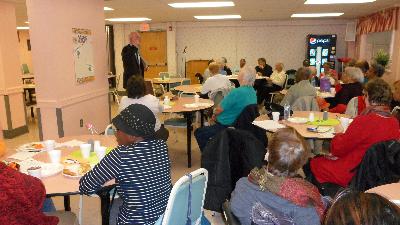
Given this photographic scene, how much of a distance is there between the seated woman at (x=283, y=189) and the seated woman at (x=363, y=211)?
63cm

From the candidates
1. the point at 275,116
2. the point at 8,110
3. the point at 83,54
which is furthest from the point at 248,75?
the point at 8,110

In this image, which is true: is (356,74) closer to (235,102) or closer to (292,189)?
(235,102)

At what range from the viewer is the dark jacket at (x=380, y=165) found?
234cm

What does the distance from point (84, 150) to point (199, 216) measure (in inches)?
39.1

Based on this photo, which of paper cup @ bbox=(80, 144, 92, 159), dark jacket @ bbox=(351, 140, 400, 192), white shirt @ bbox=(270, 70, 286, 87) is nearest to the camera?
dark jacket @ bbox=(351, 140, 400, 192)

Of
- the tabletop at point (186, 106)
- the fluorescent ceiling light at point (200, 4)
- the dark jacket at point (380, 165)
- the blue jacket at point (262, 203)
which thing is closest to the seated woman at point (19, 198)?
the blue jacket at point (262, 203)

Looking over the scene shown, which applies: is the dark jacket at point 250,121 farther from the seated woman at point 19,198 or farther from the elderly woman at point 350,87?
the seated woman at point 19,198

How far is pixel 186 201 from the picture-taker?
1.83 metres

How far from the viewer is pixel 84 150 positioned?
8.16 feet

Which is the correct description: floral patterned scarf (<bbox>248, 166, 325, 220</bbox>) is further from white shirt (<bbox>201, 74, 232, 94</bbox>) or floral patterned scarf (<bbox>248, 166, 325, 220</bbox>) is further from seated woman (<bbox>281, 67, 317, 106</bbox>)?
white shirt (<bbox>201, 74, 232, 94</bbox>)

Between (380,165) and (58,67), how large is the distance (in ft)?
12.9

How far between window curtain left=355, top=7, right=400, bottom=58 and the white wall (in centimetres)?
87

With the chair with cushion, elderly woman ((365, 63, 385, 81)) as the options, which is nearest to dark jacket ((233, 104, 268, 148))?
the chair with cushion

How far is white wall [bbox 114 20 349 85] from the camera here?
11852 mm
